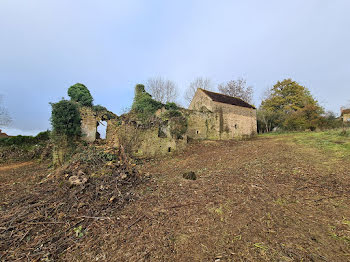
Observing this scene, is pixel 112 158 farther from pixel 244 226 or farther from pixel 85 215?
pixel 244 226

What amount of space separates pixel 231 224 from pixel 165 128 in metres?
9.45

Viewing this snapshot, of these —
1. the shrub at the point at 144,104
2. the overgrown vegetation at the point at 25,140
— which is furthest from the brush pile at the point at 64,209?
the overgrown vegetation at the point at 25,140

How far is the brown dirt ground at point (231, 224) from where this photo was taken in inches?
92.1

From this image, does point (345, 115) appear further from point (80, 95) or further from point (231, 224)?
point (80, 95)

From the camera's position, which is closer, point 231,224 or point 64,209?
point 231,224

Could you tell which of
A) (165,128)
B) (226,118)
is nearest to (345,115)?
(226,118)

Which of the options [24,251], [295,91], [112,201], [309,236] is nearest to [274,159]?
[309,236]

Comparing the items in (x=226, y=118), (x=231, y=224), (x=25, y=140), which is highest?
(x=226, y=118)

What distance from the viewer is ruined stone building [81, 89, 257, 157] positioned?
10.1 m

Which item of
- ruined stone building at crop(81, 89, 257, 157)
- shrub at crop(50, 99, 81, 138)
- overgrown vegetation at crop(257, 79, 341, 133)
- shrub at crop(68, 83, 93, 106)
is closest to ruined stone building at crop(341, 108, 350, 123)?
overgrown vegetation at crop(257, 79, 341, 133)

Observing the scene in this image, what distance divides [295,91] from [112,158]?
1339 inches

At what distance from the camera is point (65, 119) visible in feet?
31.9

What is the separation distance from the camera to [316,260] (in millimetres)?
2113

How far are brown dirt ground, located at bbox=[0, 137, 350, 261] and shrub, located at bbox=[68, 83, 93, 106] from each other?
9.58 metres
